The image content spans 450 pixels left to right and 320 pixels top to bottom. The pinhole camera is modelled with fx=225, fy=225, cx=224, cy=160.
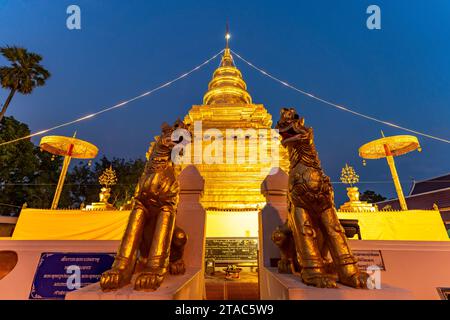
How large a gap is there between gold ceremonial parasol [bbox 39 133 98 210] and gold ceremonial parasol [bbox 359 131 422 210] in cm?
1543

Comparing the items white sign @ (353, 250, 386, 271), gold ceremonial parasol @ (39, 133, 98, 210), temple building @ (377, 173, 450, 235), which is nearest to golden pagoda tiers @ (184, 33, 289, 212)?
white sign @ (353, 250, 386, 271)

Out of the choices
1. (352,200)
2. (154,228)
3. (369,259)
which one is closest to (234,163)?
(352,200)

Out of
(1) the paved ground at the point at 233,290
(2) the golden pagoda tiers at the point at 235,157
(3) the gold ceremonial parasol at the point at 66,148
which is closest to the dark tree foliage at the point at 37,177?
(3) the gold ceremonial parasol at the point at 66,148

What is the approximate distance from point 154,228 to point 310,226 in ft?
5.32

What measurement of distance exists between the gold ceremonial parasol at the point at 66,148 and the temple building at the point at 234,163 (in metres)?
5.90

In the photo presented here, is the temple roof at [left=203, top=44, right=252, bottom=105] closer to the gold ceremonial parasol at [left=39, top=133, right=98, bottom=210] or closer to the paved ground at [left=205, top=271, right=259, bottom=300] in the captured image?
the gold ceremonial parasol at [left=39, top=133, right=98, bottom=210]

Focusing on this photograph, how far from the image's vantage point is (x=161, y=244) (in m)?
2.25

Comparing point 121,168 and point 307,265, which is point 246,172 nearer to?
point 307,265

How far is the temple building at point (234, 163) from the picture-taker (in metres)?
8.77

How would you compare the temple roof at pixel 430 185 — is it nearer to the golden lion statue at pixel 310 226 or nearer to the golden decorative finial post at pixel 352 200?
the golden decorative finial post at pixel 352 200
